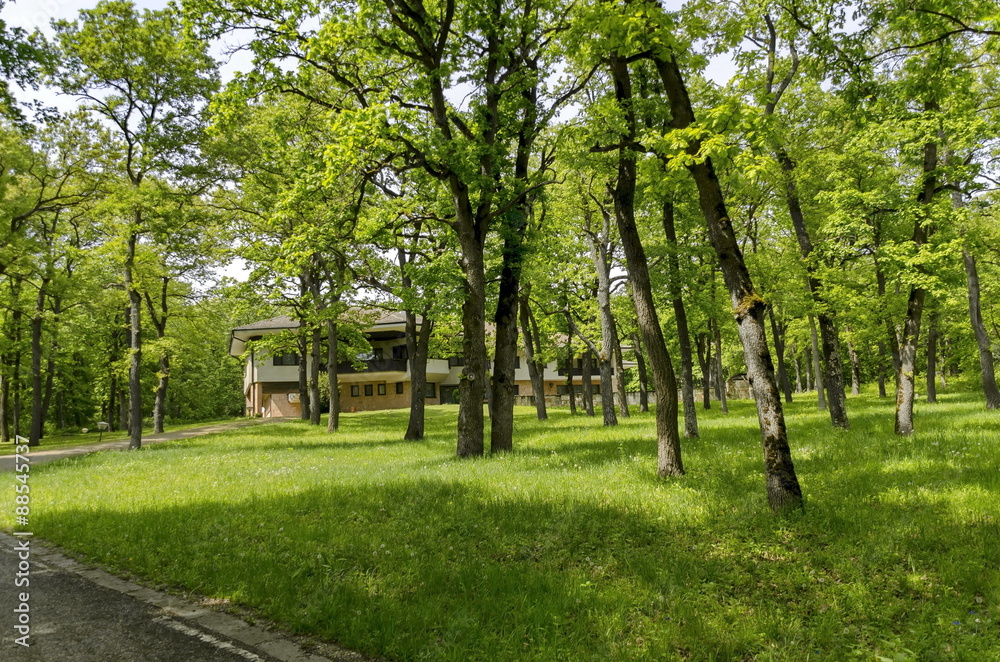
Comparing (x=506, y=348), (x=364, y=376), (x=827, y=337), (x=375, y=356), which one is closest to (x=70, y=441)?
(x=364, y=376)

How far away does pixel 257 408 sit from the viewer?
53438 millimetres

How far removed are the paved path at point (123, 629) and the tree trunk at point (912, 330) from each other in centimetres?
1340

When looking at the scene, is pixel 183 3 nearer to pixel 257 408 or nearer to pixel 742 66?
pixel 742 66

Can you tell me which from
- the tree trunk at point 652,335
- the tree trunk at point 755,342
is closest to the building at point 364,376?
the tree trunk at point 652,335

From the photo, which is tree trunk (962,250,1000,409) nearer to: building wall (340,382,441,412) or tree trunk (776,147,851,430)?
tree trunk (776,147,851,430)

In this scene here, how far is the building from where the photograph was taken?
5197 cm

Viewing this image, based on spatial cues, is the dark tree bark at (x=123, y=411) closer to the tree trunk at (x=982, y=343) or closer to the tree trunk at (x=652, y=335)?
the tree trunk at (x=652, y=335)

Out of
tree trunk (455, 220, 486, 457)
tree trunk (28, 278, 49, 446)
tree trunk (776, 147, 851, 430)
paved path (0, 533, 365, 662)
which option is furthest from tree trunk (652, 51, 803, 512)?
tree trunk (28, 278, 49, 446)

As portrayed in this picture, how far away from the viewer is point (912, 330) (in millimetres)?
12688

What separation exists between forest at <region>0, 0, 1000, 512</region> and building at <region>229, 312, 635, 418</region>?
69.7ft

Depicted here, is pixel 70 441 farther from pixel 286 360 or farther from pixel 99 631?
pixel 99 631

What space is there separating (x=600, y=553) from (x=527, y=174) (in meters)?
12.8

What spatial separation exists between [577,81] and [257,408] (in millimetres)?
47200

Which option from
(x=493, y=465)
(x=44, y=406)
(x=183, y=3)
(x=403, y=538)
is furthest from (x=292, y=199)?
(x=44, y=406)
